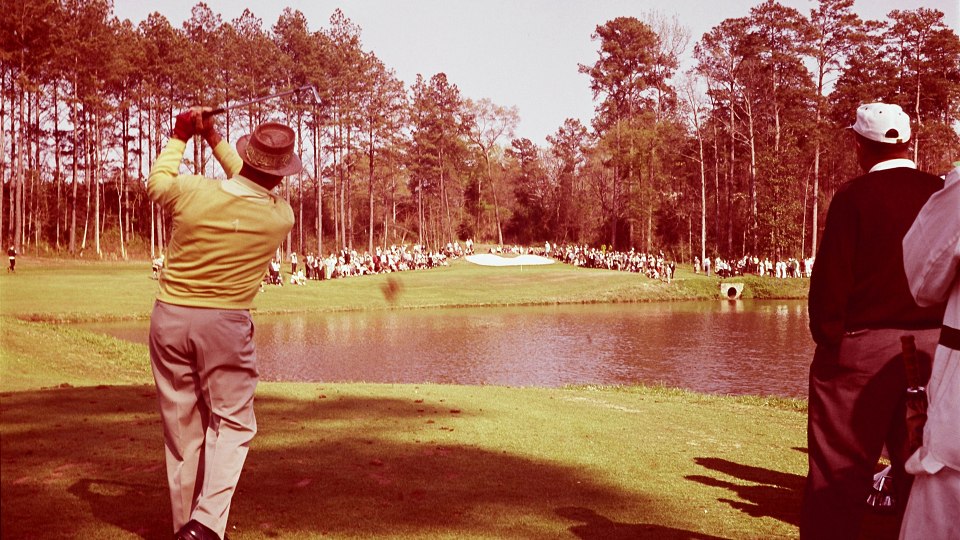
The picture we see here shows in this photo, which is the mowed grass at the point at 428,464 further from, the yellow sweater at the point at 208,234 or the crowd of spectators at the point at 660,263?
the crowd of spectators at the point at 660,263

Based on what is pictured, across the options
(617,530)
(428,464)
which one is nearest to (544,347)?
(428,464)

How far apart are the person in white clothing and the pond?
15.3m

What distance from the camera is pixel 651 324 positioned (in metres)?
32.7

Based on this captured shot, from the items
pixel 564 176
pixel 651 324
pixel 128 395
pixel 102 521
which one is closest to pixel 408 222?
pixel 564 176

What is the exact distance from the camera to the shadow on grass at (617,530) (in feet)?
17.0

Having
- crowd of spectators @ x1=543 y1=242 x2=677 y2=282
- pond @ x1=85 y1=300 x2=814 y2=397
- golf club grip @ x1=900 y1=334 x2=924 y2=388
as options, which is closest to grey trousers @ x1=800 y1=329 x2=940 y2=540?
golf club grip @ x1=900 y1=334 x2=924 y2=388

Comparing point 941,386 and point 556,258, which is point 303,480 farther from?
point 556,258

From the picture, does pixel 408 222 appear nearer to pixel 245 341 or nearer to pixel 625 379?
pixel 625 379

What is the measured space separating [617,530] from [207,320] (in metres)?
2.78

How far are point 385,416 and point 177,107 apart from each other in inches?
1282

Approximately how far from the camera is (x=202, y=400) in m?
4.48

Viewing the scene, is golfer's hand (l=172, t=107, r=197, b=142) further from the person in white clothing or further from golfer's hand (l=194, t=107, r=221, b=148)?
the person in white clothing

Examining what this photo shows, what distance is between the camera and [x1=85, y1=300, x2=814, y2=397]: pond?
19.9 m

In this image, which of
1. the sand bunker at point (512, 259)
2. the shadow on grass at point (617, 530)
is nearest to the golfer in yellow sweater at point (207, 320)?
the shadow on grass at point (617, 530)
